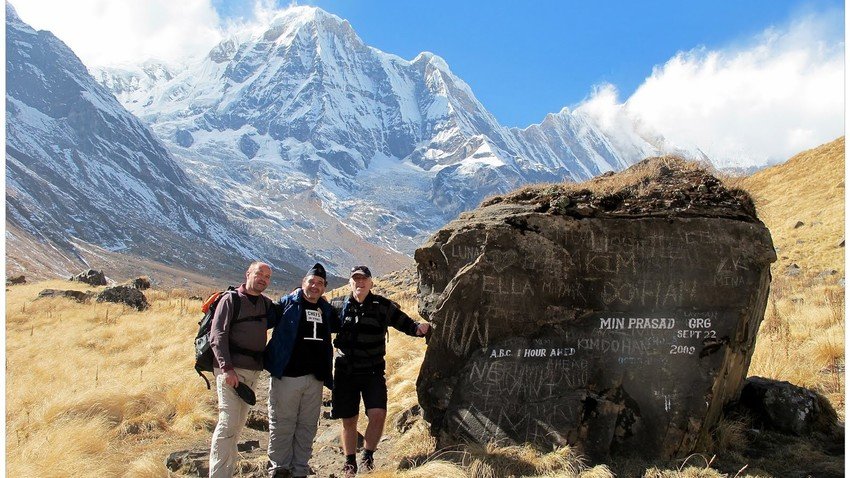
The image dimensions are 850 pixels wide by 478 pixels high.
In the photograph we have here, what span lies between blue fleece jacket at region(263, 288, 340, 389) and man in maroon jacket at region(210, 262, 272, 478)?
0.11 meters

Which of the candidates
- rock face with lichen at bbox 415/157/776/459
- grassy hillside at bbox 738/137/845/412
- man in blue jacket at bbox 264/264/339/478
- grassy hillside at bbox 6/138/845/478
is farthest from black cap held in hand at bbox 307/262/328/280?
grassy hillside at bbox 738/137/845/412

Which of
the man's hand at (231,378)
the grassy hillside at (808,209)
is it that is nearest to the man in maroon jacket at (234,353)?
the man's hand at (231,378)

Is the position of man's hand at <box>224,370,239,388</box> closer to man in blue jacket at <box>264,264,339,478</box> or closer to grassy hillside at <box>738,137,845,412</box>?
man in blue jacket at <box>264,264,339,478</box>

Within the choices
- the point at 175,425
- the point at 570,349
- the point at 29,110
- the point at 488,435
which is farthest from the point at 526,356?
the point at 29,110

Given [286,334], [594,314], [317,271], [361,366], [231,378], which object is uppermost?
[317,271]

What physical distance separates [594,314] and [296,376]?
361 cm

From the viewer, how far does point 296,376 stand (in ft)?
19.8

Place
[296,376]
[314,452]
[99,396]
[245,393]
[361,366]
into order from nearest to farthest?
[245,393] < [296,376] < [361,366] < [314,452] < [99,396]

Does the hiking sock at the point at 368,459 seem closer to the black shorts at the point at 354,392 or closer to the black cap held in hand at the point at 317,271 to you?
the black shorts at the point at 354,392

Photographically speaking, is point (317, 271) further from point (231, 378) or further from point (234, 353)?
point (231, 378)

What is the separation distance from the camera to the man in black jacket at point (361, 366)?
6453 mm

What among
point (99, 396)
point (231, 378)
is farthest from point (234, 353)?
point (99, 396)

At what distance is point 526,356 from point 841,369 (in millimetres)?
5567

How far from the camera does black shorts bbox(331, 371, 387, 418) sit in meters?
6.46
